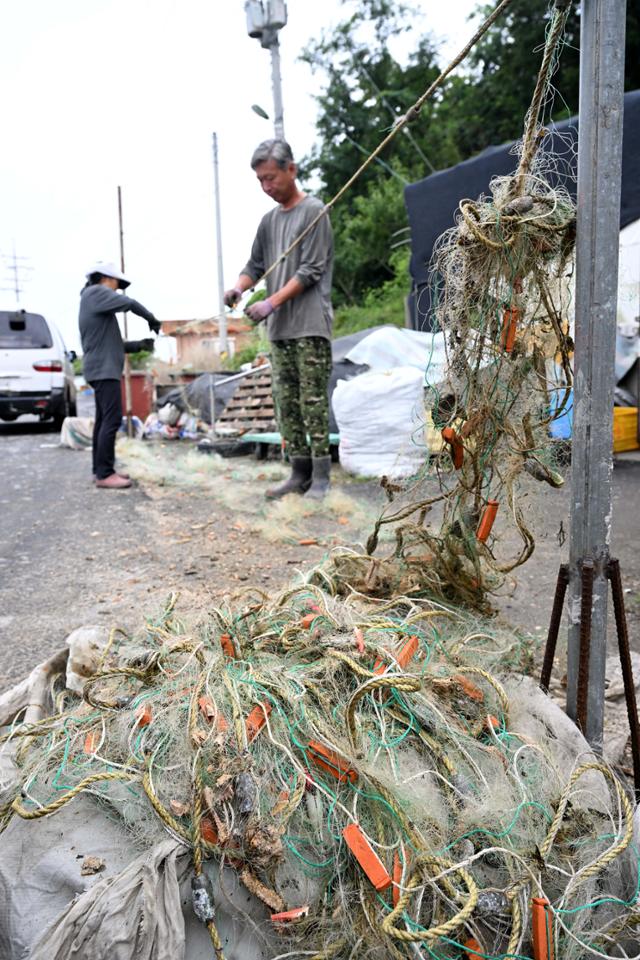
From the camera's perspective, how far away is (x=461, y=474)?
6.50 ft

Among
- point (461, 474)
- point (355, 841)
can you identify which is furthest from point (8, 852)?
point (461, 474)

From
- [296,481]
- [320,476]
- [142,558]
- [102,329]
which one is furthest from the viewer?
[102,329]

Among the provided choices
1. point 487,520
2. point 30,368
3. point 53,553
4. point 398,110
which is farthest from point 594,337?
point 398,110

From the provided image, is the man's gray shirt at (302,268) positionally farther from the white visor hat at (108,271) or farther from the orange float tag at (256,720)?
the orange float tag at (256,720)

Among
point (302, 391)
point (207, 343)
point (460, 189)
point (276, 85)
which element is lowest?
point (302, 391)

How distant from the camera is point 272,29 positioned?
7.58 meters

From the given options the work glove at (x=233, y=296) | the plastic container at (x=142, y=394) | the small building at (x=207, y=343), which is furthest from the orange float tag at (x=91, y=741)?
the small building at (x=207, y=343)

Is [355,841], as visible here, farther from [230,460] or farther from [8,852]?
[230,460]

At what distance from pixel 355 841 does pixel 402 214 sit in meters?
21.4

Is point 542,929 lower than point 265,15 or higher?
lower

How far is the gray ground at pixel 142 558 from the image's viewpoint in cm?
273

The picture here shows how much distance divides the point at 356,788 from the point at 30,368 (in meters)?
11.6

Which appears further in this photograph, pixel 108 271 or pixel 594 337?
pixel 108 271

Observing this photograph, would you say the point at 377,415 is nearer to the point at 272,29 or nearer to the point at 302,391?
the point at 302,391
